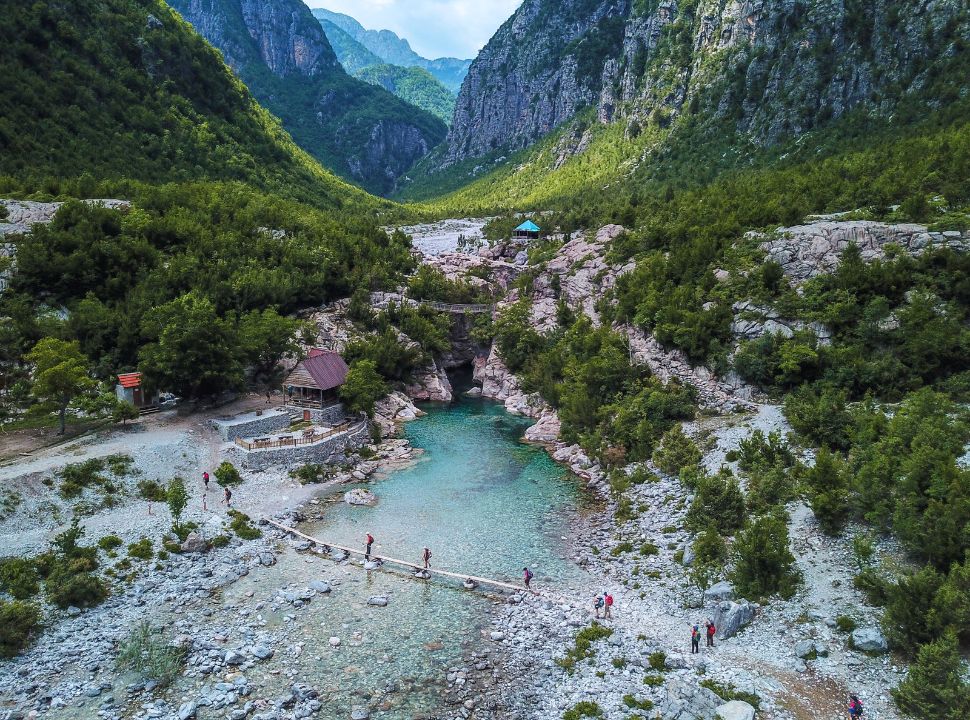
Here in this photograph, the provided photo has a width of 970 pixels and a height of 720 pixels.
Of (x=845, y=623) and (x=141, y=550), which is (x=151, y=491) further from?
(x=845, y=623)

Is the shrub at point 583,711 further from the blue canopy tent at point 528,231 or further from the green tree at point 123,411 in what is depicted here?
the blue canopy tent at point 528,231

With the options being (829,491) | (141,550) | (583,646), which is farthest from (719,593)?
(141,550)

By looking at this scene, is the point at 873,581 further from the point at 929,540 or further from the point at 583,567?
the point at 583,567

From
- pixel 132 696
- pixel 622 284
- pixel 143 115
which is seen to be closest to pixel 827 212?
pixel 622 284

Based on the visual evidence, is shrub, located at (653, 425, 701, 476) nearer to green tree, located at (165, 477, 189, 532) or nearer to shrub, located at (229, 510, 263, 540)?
shrub, located at (229, 510, 263, 540)

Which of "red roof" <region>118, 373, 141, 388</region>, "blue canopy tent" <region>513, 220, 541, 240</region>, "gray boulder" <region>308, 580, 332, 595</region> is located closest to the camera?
"gray boulder" <region>308, 580, 332, 595</region>

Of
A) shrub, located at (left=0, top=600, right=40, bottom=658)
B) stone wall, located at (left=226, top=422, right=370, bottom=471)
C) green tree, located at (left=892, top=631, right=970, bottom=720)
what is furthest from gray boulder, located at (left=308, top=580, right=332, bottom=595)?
green tree, located at (left=892, top=631, right=970, bottom=720)
